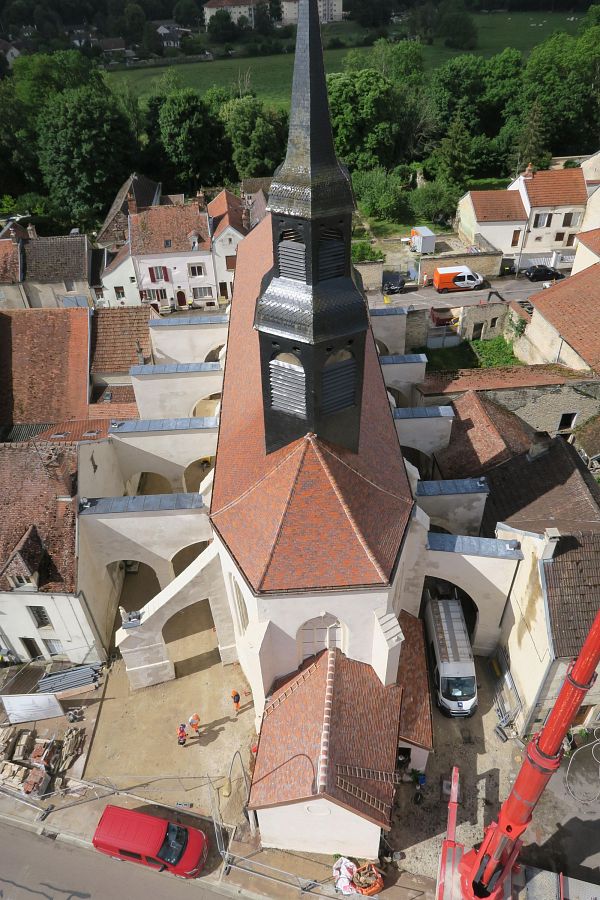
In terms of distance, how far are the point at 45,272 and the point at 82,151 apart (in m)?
26.1

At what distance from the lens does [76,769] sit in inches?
826

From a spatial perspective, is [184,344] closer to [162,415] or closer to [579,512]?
[162,415]

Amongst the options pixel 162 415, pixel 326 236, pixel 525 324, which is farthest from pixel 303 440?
pixel 525 324

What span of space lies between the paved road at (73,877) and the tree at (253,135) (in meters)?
76.4

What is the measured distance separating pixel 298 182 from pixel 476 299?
41.8 metres

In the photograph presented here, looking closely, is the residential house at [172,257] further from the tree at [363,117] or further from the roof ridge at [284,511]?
the roof ridge at [284,511]

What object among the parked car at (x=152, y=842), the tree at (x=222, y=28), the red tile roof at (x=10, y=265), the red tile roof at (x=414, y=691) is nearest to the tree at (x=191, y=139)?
the red tile roof at (x=10, y=265)

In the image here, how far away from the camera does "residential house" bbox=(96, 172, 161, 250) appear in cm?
5725

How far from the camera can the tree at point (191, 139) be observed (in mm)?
74000

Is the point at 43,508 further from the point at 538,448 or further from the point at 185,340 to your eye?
the point at 538,448

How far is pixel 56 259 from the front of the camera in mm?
49750

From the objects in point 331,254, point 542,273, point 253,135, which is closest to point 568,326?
point 542,273

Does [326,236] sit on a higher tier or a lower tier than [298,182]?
lower

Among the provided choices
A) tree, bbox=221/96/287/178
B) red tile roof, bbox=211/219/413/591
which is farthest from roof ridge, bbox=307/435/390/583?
tree, bbox=221/96/287/178
